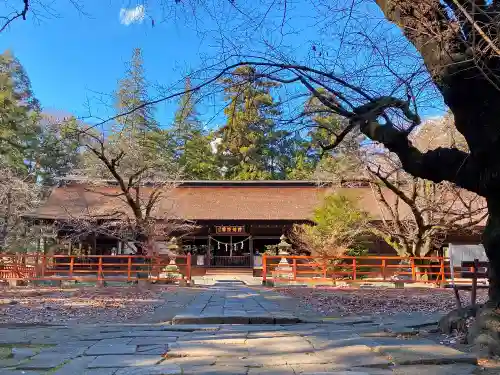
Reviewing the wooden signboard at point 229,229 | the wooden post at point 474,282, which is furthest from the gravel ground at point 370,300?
the wooden signboard at point 229,229

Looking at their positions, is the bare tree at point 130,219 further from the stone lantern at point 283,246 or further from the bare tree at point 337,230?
the bare tree at point 337,230

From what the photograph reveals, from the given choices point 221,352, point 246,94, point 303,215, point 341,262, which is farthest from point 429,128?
point 221,352

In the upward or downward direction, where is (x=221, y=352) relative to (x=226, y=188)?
downward

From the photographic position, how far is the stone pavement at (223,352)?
4.05 metres

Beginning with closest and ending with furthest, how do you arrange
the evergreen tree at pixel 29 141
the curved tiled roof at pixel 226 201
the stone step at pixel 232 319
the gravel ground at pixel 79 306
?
the stone step at pixel 232 319
the gravel ground at pixel 79 306
the curved tiled roof at pixel 226 201
the evergreen tree at pixel 29 141

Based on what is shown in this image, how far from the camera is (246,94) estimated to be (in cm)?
664

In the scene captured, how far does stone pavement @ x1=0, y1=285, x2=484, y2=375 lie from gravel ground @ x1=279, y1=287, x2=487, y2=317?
3211mm

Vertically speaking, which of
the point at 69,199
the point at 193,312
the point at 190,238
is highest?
the point at 69,199

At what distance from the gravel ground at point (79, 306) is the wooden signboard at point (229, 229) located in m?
12.2

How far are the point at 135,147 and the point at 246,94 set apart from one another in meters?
14.3

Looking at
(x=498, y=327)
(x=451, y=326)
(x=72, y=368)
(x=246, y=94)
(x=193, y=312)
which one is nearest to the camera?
(x=72, y=368)

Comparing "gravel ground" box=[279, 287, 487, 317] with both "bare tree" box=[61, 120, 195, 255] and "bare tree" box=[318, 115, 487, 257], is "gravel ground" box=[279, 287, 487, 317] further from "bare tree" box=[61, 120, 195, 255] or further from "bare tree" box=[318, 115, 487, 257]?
"bare tree" box=[61, 120, 195, 255]

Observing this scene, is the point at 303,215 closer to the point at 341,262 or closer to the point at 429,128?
the point at 341,262

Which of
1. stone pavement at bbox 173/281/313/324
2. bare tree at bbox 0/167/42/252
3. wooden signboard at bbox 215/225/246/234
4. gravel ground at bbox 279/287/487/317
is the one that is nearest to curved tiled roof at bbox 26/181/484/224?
wooden signboard at bbox 215/225/246/234
